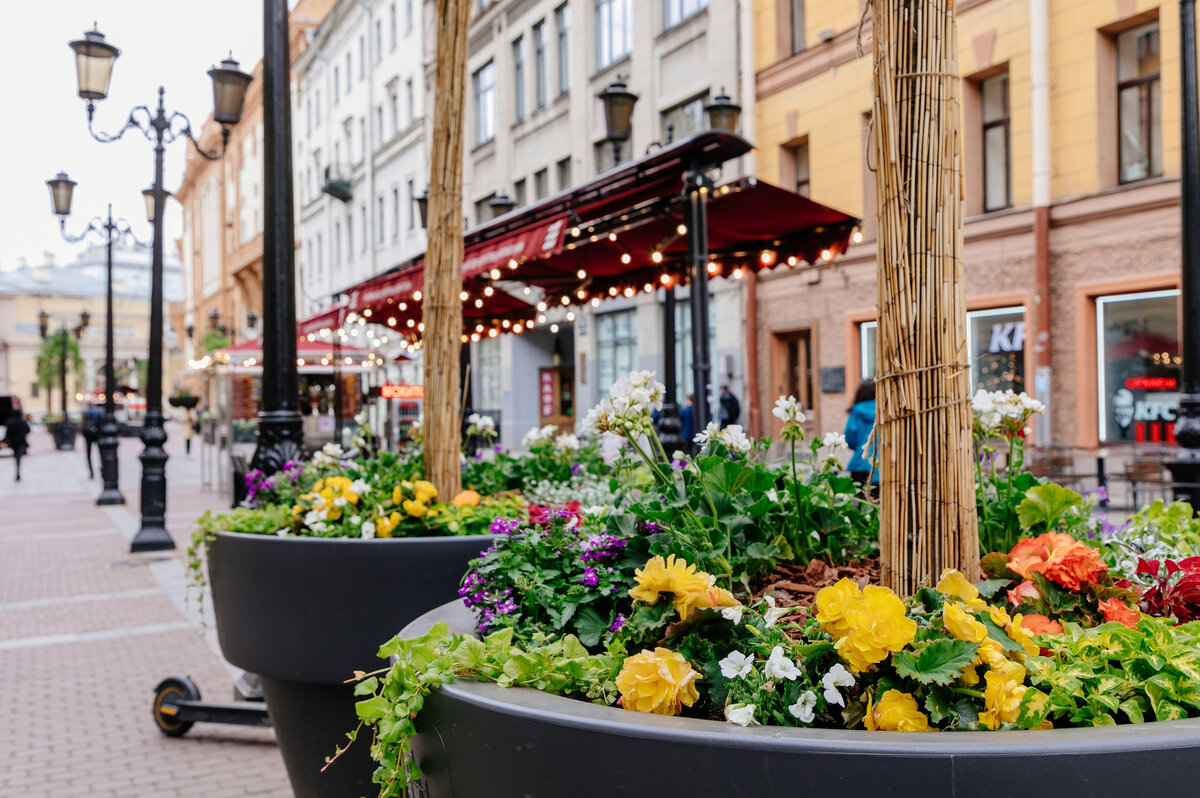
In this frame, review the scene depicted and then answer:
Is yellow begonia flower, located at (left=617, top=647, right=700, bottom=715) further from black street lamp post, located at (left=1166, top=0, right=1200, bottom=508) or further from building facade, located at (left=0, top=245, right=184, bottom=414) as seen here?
building facade, located at (left=0, top=245, right=184, bottom=414)

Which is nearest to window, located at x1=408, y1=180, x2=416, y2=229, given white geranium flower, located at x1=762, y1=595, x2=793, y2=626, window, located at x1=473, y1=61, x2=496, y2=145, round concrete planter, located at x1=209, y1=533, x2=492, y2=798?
window, located at x1=473, y1=61, x2=496, y2=145

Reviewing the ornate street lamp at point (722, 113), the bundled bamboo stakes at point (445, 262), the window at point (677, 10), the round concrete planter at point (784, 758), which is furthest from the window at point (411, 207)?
the round concrete planter at point (784, 758)

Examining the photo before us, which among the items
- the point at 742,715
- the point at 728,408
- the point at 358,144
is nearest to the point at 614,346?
the point at 728,408

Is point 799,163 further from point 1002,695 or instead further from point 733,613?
point 1002,695

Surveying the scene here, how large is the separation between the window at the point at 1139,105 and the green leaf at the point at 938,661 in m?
15.1

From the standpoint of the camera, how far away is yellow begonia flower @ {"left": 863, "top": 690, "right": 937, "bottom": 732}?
1688mm

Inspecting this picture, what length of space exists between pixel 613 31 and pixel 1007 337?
12885mm

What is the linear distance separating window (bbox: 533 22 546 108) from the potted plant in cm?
2726

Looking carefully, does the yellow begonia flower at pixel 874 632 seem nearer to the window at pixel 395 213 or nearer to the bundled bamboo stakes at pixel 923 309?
the bundled bamboo stakes at pixel 923 309

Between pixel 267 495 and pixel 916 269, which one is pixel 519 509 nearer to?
pixel 267 495

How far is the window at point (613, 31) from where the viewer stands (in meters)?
24.7

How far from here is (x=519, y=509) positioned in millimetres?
3953

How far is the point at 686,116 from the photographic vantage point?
901 inches

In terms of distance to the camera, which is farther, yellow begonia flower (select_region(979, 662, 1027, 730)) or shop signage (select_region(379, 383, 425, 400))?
shop signage (select_region(379, 383, 425, 400))
